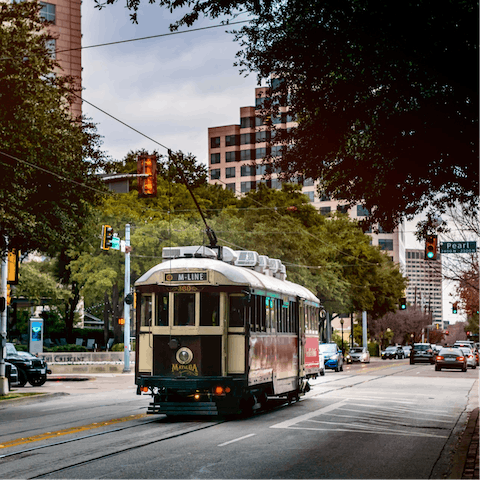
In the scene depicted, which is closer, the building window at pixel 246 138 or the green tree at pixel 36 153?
the green tree at pixel 36 153

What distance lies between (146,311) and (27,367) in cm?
1555

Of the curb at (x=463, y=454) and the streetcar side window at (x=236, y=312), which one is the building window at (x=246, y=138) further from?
the curb at (x=463, y=454)

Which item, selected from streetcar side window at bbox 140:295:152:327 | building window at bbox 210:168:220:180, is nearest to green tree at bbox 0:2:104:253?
streetcar side window at bbox 140:295:152:327

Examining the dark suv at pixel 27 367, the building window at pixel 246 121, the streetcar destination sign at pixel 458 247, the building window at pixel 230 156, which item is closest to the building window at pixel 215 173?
the building window at pixel 230 156

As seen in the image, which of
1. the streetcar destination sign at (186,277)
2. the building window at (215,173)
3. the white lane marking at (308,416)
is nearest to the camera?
the white lane marking at (308,416)

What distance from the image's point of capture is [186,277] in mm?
16500

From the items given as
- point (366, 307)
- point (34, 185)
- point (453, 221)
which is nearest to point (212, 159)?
point (366, 307)

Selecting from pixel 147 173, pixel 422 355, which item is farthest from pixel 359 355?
pixel 147 173

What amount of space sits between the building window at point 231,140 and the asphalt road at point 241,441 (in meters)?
106

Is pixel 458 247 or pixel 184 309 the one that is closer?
pixel 184 309

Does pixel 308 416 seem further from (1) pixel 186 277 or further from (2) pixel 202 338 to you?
(1) pixel 186 277

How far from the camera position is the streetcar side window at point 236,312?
Result: 640 inches

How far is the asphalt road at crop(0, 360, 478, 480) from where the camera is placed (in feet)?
33.0

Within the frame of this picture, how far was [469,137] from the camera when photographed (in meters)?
10.4
